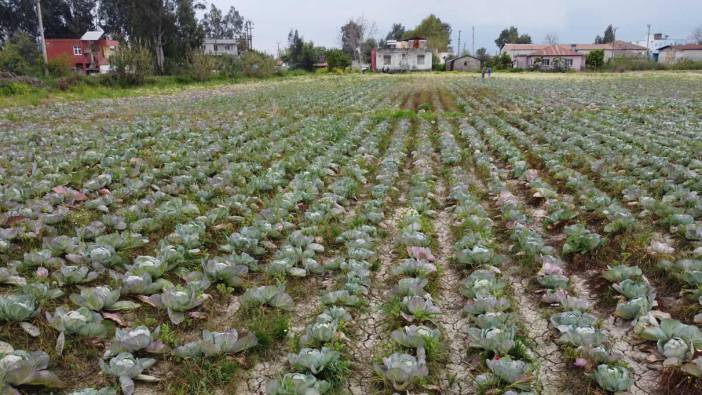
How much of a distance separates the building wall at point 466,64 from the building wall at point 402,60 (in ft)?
22.1

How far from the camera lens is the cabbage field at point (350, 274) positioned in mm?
3174

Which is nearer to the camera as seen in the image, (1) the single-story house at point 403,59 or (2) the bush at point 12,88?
(2) the bush at point 12,88

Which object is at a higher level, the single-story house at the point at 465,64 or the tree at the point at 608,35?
the tree at the point at 608,35

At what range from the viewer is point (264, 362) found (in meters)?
3.43

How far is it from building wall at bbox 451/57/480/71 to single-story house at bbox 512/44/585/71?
23.7ft

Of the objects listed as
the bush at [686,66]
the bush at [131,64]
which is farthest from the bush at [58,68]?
the bush at [686,66]

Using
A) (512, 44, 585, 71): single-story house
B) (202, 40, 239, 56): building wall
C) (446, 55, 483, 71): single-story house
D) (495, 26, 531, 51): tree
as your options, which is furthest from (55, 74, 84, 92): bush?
(495, 26, 531, 51): tree

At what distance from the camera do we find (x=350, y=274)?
434 cm

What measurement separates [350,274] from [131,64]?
3409 cm

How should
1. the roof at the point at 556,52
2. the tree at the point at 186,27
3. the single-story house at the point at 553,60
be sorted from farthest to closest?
1. the roof at the point at 556,52
2. the single-story house at the point at 553,60
3. the tree at the point at 186,27

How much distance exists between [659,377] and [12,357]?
4.21m

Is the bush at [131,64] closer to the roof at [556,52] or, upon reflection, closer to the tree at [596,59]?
the tree at [596,59]

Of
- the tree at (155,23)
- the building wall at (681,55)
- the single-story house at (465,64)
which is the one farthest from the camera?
the building wall at (681,55)

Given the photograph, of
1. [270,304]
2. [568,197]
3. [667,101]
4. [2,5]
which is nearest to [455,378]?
[270,304]
